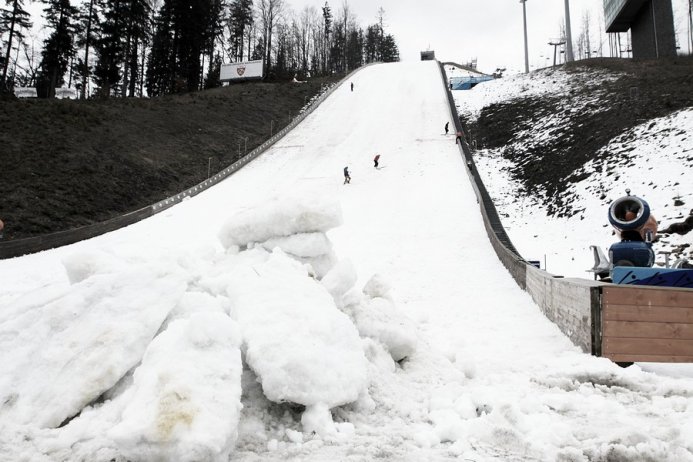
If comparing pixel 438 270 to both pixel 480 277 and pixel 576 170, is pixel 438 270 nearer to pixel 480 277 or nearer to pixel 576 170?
pixel 480 277

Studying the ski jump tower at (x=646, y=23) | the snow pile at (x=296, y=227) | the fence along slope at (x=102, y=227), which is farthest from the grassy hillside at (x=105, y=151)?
the ski jump tower at (x=646, y=23)

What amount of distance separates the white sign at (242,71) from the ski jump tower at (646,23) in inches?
1378

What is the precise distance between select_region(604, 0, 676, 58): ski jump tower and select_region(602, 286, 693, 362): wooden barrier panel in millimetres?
38319

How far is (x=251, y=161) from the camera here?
2908 centimetres

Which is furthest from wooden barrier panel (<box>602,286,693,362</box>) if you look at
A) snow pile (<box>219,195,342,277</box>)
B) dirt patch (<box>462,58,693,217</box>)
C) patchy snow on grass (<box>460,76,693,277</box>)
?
dirt patch (<box>462,58,693,217</box>)

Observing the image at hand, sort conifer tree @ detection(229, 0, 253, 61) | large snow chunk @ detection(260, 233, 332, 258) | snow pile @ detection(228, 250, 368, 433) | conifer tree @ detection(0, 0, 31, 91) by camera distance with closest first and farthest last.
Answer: snow pile @ detection(228, 250, 368, 433) < large snow chunk @ detection(260, 233, 332, 258) < conifer tree @ detection(0, 0, 31, 91) < conifer tree @ detection(229, 0, 253, 61)

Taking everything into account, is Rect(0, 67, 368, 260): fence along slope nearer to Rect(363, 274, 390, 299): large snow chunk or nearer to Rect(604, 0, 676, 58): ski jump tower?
Rect(363, 274, 390, 299): large snow chunk

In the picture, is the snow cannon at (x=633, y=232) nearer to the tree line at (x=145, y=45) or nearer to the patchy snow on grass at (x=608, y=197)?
the patchy snow on grass at (x=608, y=197)

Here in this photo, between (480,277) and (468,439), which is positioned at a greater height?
(480,277)

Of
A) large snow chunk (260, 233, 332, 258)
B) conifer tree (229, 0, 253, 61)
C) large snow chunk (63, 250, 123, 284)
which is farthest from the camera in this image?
conifer tree (229, 0, 253, 61)

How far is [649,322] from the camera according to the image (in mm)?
4895

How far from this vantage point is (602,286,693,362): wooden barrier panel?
4.87 metres

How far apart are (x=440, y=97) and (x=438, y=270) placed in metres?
33.8

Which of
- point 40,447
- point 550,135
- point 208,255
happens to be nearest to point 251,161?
point 550,135
